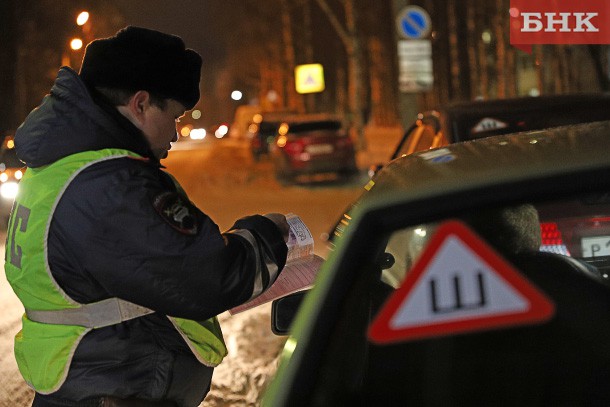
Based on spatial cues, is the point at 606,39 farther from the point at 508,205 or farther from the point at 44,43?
the point at 44,43

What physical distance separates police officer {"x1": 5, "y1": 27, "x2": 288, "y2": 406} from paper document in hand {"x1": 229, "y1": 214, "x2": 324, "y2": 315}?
131 millimetres

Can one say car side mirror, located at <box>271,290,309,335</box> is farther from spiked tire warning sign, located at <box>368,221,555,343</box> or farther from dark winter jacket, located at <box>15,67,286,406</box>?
spiked tire warning sign, located at <box>368,221,555,343</box>

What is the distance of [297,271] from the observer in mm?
3217

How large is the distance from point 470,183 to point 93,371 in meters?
1.09

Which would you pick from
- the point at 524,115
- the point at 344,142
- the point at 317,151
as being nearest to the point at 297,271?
the point at 524,115

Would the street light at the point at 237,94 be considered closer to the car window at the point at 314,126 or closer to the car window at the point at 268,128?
the car window at the point at 268,128

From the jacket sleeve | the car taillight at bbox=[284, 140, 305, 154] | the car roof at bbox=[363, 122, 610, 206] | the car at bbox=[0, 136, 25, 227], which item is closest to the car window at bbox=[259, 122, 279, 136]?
the car taillight at bbox=[284, 140, 305, 154]

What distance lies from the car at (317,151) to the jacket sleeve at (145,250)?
22789 mm

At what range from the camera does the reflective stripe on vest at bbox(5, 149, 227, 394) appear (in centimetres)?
275

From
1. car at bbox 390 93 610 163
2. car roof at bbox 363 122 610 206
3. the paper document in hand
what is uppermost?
car roof at bbox 363 122 610 206

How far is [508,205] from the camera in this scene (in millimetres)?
2100

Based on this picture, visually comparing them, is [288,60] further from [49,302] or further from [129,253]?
[129,253]

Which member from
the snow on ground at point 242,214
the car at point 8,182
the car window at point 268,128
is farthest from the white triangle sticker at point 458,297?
the car window at point 268,128

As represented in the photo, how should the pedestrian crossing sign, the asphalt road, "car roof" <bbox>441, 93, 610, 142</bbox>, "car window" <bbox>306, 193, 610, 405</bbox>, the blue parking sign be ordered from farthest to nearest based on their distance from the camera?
the pedestrian crossing sign → the blue parking sign → "car roof" <bbox>441, 93, 610, 142</bbox> → the asphalt road → "car window" <bbox>306, 193, 610, 405</bbox>
